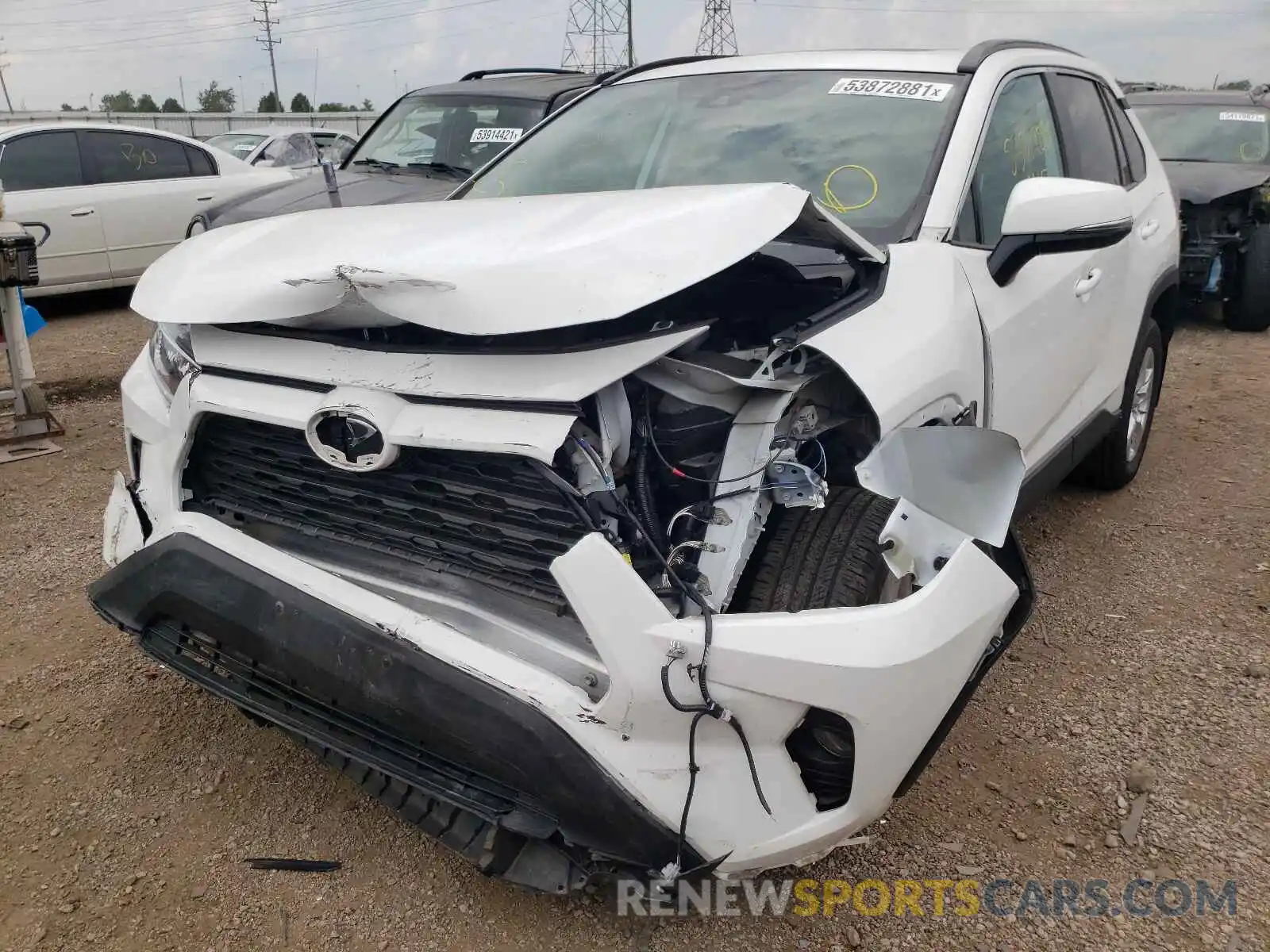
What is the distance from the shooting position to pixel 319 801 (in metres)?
2.26

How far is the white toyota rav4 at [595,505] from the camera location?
5.14 ft

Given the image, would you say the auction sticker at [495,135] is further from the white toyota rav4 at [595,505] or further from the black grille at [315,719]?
the black grille at [315,719]

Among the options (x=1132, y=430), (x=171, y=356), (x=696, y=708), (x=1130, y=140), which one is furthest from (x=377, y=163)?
(x=696, y=708)

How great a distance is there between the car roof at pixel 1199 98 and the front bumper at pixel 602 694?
8.10 m

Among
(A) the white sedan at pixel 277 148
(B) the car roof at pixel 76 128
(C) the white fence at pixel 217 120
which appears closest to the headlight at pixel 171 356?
(B) the car roof at pixel 76 128

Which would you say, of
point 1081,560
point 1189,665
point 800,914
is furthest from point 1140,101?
point 800,914

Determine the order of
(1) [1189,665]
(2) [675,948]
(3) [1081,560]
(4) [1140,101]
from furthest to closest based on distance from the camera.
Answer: (4) [1140,101] < (3) [1081,560] < (1) [1189,665] < (2) [675,948]

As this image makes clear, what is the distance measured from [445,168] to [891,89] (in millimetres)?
4428

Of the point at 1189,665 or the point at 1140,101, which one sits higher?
the point at 1140,101

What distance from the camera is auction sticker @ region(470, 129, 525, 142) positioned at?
20.7ft

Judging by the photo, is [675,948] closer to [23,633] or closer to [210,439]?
[210,439]

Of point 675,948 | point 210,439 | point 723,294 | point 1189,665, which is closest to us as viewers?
point 675,948

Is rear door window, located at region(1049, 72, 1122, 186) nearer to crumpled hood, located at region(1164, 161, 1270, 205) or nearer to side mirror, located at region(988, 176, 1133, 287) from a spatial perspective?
side mirror, located at region(988, 176, 1133, 287)

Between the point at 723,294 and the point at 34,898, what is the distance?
1.95 m
